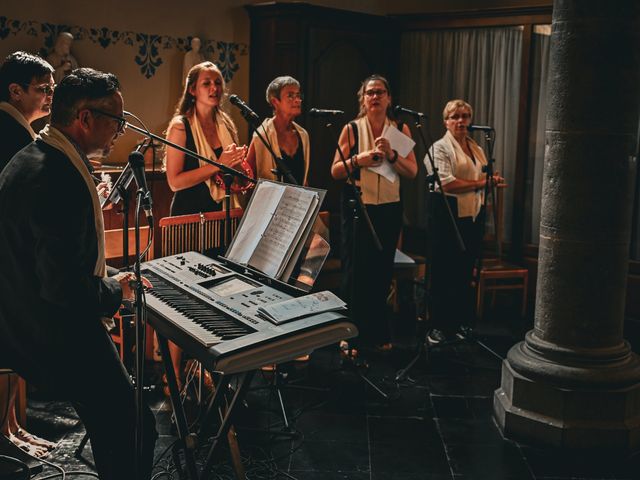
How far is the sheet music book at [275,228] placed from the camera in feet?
9.30

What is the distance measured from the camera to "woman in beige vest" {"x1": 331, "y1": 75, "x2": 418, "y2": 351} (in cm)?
467

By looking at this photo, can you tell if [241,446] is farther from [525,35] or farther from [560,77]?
[525,35]

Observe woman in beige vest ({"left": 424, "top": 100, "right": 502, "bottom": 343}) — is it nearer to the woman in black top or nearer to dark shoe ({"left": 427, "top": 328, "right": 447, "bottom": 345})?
dark shoe ({"left": 427, "top": 328, "right": 447, "bottom": 345})

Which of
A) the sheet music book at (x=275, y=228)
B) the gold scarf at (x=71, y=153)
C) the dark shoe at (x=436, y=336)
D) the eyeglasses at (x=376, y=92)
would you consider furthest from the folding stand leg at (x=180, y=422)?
the dark shoe at (x=436, y=336)

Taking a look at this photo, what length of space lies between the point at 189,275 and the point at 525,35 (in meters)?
4.34

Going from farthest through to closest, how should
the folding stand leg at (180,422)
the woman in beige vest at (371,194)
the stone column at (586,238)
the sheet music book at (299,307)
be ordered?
the woman in beige vest at (371,194), the stone column at (586,238), the folding stand leg at (180,422), the sheet music book at (299,307)

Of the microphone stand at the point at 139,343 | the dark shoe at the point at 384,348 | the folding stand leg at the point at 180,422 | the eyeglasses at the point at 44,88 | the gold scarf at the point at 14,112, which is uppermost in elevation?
the eyeglasses at the point at 44,88

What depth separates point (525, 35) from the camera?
633cm

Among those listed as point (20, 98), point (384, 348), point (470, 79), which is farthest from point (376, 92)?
point (470, 79)

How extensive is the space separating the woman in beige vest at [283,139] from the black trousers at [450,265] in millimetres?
1019

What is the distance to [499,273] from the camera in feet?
19.6

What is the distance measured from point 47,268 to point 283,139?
245 centimetres

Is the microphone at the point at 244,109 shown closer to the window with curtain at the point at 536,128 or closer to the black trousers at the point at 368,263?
the black trousers at the point at 368,263

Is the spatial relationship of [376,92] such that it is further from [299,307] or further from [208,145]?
[299,307]
